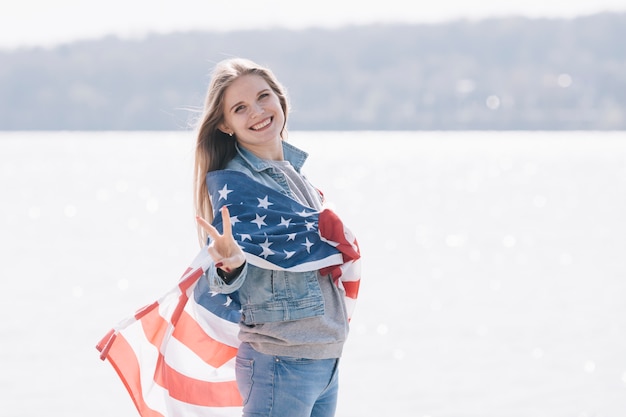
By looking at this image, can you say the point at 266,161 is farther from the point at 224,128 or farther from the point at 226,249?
the point at 226,249

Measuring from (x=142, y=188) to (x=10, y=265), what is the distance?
1787 cm

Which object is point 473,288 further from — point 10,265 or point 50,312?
point 10,265

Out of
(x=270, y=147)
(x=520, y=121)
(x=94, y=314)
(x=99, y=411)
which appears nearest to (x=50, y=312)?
(x=94, y=314)

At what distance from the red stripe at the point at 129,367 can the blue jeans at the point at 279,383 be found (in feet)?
0.90

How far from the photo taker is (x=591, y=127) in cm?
8888

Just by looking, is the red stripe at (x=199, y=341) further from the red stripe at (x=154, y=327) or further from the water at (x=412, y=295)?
the water at (x=412, y=295)

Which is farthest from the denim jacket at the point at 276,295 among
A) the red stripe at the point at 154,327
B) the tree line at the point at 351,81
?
the tree line at the point at 351,81

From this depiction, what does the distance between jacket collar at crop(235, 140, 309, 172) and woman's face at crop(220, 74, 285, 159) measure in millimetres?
22

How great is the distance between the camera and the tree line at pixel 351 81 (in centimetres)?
8794

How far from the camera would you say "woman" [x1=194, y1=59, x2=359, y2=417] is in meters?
2.37

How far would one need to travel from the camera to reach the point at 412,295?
32.7ft

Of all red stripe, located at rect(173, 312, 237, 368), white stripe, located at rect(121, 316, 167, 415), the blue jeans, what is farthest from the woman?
white stripe, located at rect(121, 316, 167, 415)

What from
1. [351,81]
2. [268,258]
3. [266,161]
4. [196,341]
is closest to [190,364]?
[196,341]

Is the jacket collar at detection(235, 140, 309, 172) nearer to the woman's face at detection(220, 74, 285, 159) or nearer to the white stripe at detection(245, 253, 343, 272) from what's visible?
the woman's face at detection(220, 74, 285, 159)
